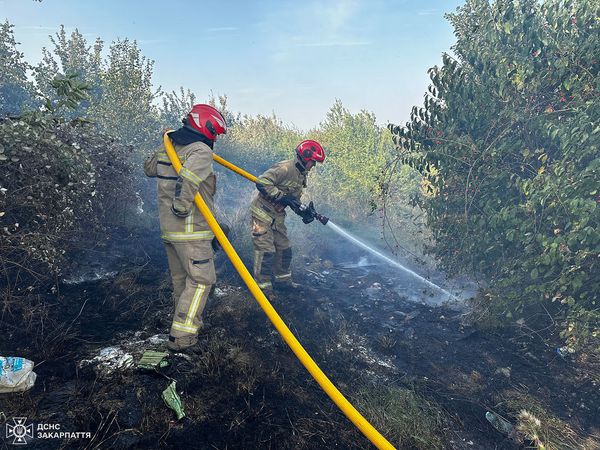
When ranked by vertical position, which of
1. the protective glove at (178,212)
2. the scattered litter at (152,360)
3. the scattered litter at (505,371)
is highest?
Answer: the protective glove at (178,212)

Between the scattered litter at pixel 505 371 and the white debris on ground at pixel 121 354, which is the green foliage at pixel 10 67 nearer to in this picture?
the white debris on ground at pixel 121 354

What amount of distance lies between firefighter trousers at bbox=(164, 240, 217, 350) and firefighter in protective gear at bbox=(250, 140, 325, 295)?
1.71 metres

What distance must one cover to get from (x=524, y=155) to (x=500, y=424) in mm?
3057

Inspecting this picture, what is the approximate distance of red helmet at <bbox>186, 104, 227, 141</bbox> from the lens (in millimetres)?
3332

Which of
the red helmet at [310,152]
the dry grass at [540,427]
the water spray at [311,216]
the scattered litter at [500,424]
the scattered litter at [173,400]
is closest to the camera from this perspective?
the scattered litter at [173,400]

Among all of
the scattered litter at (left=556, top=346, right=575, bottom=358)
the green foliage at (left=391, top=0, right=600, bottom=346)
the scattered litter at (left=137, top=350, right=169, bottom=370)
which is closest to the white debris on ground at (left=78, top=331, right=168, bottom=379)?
the scattered litter at (left=137, top=350, right=169, bottom=370)

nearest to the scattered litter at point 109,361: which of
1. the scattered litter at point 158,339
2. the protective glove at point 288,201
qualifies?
the scattered litter at point 158,339

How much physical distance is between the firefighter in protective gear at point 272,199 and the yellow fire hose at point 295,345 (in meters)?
1.83

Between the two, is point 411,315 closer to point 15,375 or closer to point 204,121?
point 204,121

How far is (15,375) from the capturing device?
93.0 inches

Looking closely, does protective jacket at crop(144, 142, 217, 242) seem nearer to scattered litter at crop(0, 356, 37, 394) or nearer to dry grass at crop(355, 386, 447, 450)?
scattered litter at crop(0, 356, 37, 394)

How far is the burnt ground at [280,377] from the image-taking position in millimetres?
2389

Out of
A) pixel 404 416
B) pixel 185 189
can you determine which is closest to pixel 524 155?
pixel 404 416

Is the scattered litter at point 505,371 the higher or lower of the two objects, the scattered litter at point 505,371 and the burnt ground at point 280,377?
the higher
